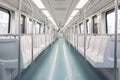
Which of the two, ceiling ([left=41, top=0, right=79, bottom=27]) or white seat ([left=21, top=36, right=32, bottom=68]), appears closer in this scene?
white seat ([left=21, top=36, right=32, bottom=68])

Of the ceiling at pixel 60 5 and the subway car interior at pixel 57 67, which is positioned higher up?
the ceiling at pixel 60 5

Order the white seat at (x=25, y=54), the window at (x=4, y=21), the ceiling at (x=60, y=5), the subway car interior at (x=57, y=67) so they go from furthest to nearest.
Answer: the ceiling at (x=60, y=5)
the window at (x=4, y=21)
the white seat at (x=25, y=54)
the subway car interior at (x=57, y=67)

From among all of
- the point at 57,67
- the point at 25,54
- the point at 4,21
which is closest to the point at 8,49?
the point at 25,54

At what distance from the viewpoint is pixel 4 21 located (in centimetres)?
584

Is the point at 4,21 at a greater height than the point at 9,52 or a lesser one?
greater

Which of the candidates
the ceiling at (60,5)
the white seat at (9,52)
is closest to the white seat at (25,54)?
the white seat at (9,52)

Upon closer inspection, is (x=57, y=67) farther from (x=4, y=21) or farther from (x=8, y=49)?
(x=8, y=49)

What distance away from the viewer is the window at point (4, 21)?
563 cm

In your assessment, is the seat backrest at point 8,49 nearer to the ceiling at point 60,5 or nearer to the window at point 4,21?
the window at point 4,21

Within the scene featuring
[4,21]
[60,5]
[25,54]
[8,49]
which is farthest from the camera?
[60,5]

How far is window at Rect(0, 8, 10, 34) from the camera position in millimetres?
5627

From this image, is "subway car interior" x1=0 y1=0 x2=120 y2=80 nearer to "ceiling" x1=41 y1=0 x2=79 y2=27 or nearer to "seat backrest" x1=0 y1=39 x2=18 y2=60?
"seat backrest" x1=0 y1=39 x2=18 y2=60

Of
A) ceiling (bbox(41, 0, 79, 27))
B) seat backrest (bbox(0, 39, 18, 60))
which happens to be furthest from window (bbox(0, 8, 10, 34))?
seat backrest (bbox(0, 39, 18, 60))

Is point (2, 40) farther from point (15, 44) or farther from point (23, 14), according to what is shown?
point (23, 14)
